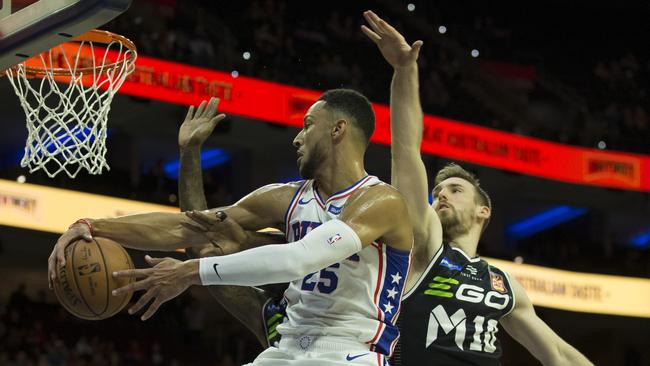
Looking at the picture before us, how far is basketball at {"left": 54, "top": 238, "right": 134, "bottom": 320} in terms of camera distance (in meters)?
4.00

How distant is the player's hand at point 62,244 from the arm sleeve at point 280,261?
626 millimetres

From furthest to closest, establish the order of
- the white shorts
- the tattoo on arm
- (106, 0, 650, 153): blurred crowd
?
(106, 0, 650, 153): blurred crowd → the tattoo on arm → the white shorts

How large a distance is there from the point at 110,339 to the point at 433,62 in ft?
27.6

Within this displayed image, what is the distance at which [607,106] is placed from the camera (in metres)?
19.7

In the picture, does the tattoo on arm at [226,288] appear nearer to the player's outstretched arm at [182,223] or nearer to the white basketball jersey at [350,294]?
the player's outstretched arm at [182,223]

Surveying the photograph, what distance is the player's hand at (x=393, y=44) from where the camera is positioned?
450 cm

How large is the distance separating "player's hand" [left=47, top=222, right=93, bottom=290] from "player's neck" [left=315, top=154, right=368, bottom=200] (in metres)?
0.99

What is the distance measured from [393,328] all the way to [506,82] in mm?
16346

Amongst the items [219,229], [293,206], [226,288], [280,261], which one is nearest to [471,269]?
[226,288]

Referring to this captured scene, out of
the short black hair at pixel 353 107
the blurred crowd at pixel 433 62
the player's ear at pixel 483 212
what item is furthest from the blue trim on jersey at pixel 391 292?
the blurred crowd at pixel 433 62

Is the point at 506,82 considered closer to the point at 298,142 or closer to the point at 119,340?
the point at 119,340

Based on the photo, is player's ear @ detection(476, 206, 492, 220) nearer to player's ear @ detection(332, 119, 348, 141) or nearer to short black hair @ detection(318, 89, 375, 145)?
short black hair @ detection(318, 89, 375, 145)

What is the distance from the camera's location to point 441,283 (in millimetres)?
5176

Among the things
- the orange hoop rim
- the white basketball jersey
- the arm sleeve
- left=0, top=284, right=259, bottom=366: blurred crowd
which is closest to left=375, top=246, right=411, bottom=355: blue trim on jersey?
→ the white basketball jersey
